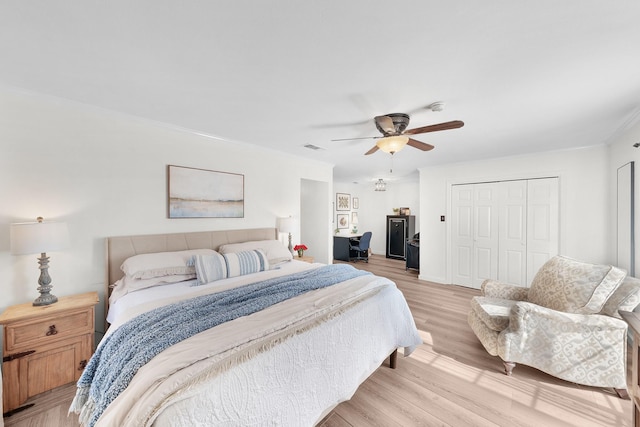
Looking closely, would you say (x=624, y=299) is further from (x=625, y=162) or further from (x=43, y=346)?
(x=43, y=346)

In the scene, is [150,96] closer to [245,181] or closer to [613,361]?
[245,181]

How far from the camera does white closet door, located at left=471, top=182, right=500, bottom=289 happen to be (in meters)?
4.49

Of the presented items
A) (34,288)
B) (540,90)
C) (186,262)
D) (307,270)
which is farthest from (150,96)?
(540,90)

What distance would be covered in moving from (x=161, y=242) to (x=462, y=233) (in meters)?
5.04

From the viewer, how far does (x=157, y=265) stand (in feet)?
8.00

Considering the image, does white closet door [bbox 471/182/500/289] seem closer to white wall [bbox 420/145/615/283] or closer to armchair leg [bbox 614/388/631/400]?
white wall [bbox 420/145/615/283]

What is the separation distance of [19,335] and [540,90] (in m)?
4.40

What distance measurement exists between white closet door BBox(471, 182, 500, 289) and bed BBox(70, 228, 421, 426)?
3.09 metres

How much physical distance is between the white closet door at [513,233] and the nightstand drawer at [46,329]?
5688mm

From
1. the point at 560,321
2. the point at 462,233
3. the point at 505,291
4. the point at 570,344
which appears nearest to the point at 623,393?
the point at 570,344

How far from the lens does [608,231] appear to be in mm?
3570

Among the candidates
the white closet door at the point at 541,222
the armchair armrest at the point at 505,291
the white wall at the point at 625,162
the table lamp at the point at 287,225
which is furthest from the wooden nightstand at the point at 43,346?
the white closet door at the point at 541,222

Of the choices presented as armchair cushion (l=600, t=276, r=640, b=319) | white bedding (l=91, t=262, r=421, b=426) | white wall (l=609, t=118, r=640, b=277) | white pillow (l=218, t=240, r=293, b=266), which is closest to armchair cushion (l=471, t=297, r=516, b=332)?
armchair cushion (l=600, t=276, r=640, b=319)

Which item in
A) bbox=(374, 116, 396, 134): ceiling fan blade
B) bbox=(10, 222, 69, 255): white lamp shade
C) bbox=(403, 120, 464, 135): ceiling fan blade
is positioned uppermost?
bbox=(374, 116, 396, 134): ceiling fan blade
